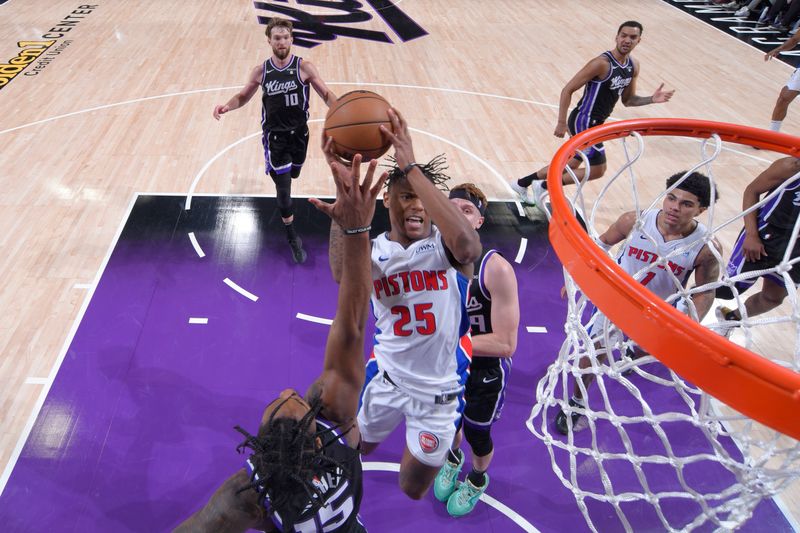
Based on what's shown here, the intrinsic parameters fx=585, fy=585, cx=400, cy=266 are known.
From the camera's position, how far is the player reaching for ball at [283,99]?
14.9ft

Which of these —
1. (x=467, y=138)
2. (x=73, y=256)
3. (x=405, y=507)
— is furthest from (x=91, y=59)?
(x=405, y=507)

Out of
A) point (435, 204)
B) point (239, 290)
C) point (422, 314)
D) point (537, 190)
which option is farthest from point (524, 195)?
point (435, 204)

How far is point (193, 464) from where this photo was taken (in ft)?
11.2

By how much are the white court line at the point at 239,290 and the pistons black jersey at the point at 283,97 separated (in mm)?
1266

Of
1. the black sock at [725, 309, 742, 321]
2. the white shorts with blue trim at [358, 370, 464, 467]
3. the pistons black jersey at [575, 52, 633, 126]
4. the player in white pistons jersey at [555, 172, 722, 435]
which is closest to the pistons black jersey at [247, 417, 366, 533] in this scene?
the white shorts with blue trim at [358, 370, 464, 467]

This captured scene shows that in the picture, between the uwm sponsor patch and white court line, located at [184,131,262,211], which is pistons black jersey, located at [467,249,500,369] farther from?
the uwm sponsor patch

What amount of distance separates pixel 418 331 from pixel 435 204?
68 cm

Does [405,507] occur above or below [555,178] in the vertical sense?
below

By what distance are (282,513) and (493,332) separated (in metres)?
1.37

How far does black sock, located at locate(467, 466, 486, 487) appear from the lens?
10.4 feet

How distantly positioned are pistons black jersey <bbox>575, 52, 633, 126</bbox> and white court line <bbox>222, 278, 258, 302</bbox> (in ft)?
11.2

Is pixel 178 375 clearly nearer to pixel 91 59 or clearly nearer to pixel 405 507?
pixel 405 507

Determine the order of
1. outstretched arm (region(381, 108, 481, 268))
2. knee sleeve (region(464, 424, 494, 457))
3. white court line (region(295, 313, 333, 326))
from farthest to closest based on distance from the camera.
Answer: white court line (region(295, 313, 333, 326)) < knee sleeve (region(464, 424, 494, 457)) < outstretched arm (region(381, 108, 481, 268))

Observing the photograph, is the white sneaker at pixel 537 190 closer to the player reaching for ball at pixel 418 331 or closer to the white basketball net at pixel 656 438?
the white basketball net at pixel 656 438
